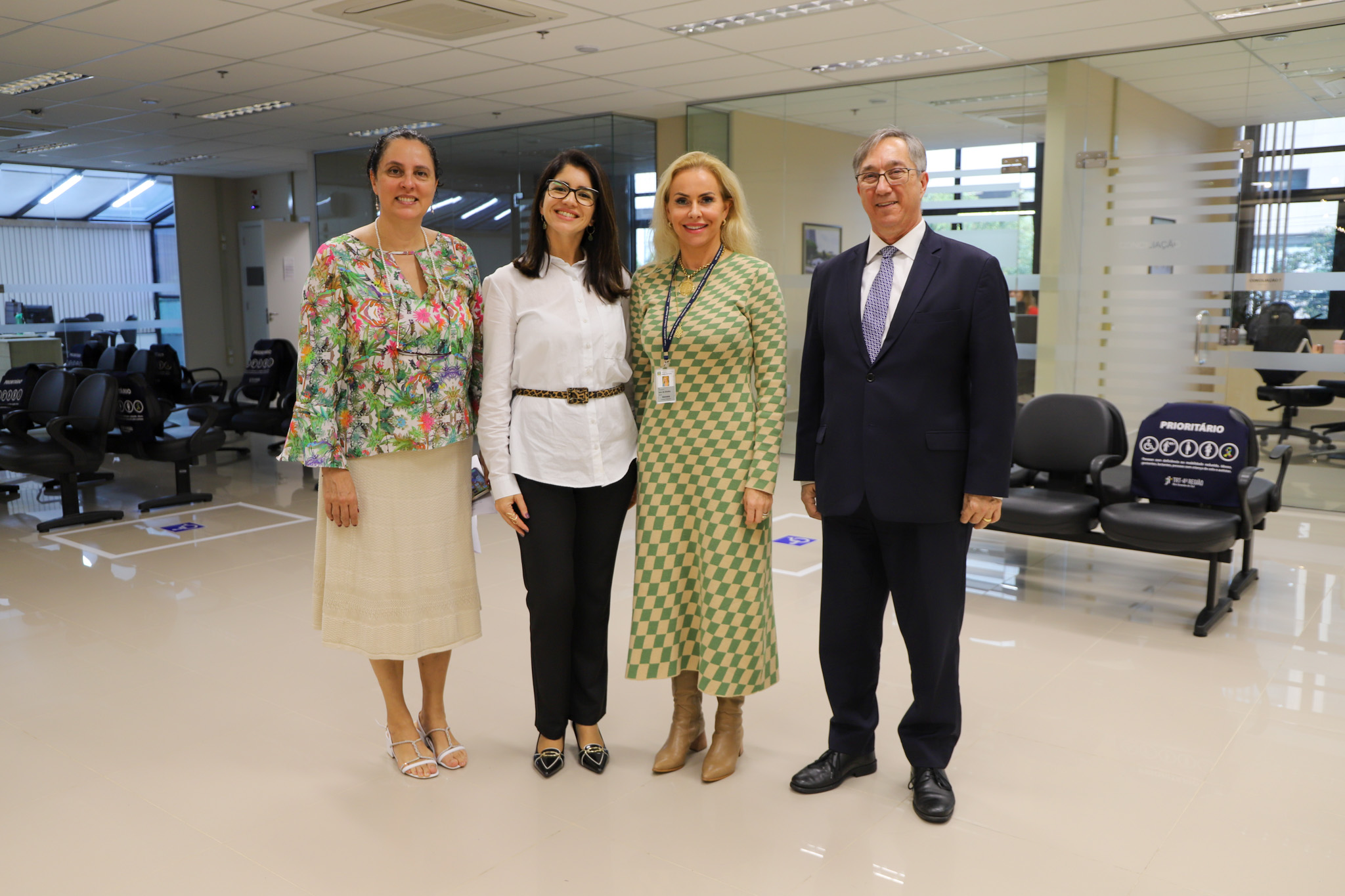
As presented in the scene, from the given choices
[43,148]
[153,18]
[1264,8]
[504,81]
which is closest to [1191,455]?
[1264,8]

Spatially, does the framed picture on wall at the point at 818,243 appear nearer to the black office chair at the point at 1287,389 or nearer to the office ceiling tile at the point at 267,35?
the black office chair at the point at 1287,389

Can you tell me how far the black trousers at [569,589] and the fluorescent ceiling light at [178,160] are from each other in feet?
38.6

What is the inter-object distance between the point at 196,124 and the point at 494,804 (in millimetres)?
9494

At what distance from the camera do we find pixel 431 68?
24.0 feet

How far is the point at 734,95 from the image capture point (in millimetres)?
8555

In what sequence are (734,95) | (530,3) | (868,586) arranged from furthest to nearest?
(734,95) → (530,3) → (868,586)

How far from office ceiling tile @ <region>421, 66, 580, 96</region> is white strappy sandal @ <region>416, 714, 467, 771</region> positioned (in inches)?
219

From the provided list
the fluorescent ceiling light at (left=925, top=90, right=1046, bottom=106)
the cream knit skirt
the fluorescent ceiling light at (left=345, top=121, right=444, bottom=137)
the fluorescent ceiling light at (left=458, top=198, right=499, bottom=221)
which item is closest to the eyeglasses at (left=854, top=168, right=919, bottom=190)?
the cream knit skirt

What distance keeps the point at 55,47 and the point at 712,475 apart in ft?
20.9

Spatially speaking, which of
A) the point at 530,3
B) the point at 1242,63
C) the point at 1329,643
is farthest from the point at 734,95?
the point at 1329,643

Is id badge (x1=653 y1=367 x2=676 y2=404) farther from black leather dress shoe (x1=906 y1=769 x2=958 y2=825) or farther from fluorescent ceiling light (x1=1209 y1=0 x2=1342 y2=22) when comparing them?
fluorescent ceiling light (x1=1209 y1=0 x2=1342 y2=22)

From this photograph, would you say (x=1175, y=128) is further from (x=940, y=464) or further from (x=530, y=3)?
(x=940, y=464)

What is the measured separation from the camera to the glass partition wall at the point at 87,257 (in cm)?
1343

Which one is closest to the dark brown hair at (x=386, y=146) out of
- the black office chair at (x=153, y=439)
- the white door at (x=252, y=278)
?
the black office chair at (x=153, y=439)
